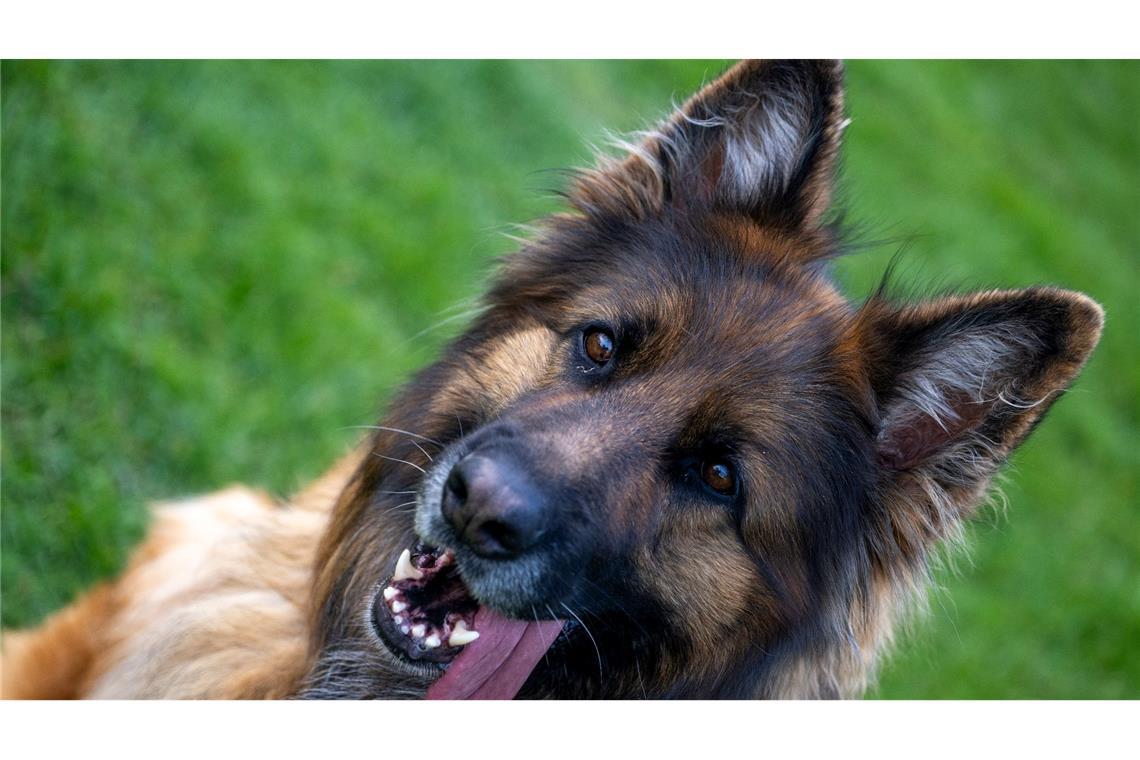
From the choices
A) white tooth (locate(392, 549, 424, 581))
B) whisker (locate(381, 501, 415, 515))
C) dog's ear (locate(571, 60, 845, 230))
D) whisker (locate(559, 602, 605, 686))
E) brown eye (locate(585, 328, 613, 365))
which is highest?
dog's ear (locate(571, 60, 845, 230))

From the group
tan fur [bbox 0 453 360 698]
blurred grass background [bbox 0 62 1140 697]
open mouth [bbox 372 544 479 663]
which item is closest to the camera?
open mouth [bbox 372 544 479 663]

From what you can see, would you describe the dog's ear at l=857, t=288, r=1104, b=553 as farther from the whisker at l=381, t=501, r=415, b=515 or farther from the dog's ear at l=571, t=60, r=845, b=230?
the whisker at l=381, t=501, r=415, b=515

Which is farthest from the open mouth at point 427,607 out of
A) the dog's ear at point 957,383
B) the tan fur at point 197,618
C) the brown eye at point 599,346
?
the dog's ear at point 957,383

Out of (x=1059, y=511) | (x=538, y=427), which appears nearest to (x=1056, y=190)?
(x=1059, y=511)

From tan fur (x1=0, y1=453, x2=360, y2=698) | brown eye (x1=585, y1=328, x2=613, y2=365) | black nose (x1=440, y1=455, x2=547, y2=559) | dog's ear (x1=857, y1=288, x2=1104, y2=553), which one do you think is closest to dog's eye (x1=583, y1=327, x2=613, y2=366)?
brown eye (x1=585, y1=328, x2=613, y2=365)

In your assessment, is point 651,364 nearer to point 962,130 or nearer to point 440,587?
point 440,587

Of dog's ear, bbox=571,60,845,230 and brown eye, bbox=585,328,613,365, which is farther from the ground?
Result: dog's ear, bbox=571,60,845,230
